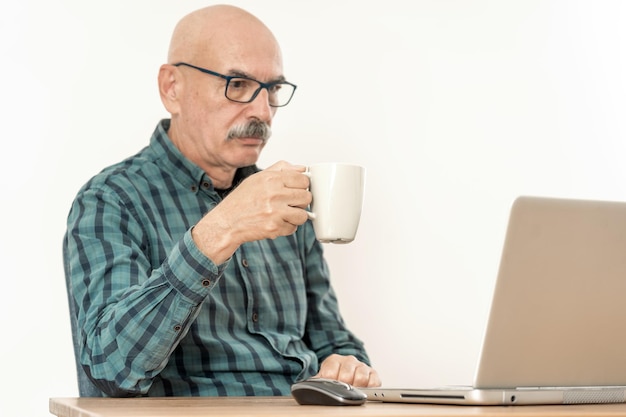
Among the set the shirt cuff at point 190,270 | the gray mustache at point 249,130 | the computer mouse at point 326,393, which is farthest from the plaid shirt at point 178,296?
the computer mouse at point 326,393

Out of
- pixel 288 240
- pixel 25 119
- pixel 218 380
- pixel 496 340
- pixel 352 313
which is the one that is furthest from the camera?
pixel 352 313

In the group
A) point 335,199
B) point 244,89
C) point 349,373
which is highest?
point 244,89

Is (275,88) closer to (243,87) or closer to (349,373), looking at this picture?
(243,87)

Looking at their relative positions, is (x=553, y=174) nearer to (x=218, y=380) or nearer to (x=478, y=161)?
(x=478, y=161)

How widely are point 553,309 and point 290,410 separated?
35cm

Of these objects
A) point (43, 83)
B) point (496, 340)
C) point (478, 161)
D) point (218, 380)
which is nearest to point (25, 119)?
point (43, 83)

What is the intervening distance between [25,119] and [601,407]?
1.61 metres

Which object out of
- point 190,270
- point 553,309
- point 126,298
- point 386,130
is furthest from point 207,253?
point 386,130

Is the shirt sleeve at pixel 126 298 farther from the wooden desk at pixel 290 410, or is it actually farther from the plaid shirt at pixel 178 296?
the wooden desk at pixel 290 410

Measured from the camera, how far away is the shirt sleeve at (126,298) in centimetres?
145

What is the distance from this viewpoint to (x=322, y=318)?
210 cm

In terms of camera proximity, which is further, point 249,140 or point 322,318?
point 322,318

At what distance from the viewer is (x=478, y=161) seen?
2.78 meters

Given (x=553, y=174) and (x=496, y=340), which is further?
(x=553, y=174)
